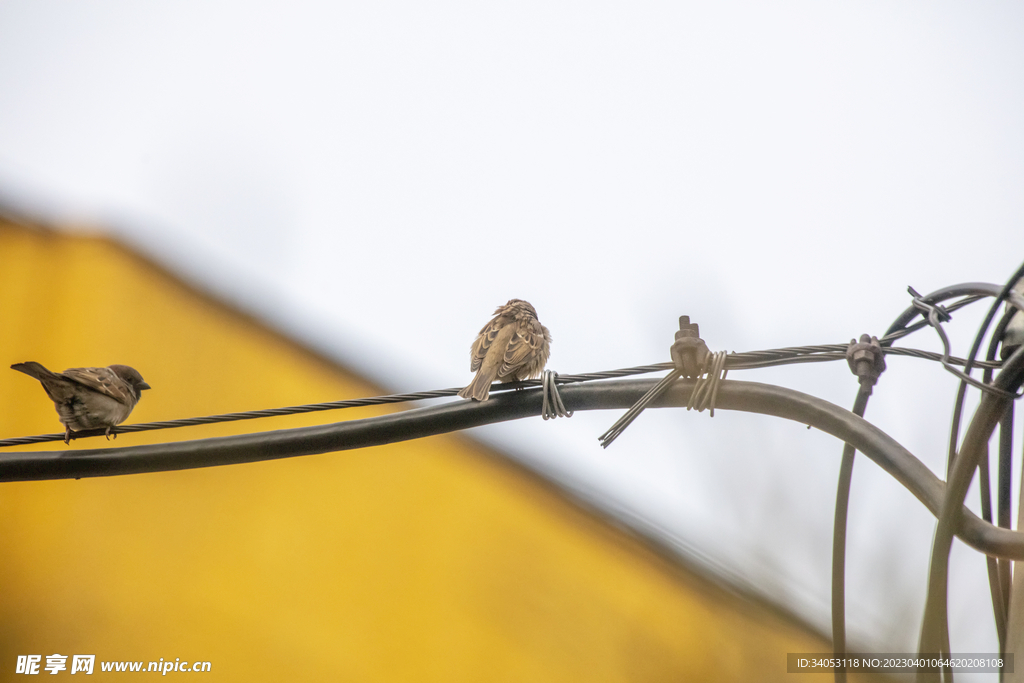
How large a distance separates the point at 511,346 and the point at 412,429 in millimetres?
1415

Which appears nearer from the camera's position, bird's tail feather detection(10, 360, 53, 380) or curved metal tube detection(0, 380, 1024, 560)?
curved metal tube detection(0, 380, 1024, 560)

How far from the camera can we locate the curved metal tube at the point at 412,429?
2.73 m

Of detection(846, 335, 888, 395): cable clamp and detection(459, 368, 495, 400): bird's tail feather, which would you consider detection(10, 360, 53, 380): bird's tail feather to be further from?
detection(846, 335, 888, 395): cable clamp

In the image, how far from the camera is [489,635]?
7.78 metres

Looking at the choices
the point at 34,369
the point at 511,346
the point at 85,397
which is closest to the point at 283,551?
the point at 85,397

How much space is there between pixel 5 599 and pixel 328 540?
3435mm

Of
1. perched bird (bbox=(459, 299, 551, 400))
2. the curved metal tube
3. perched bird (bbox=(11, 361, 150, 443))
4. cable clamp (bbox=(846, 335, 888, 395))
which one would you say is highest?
perched bird (bbox=(459, 299, 551, 400))

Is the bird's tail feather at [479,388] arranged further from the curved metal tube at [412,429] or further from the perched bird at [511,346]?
the curved metal tube at [412,429]

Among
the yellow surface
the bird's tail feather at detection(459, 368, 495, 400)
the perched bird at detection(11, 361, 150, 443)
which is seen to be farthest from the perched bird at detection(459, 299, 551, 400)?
the yellow surface

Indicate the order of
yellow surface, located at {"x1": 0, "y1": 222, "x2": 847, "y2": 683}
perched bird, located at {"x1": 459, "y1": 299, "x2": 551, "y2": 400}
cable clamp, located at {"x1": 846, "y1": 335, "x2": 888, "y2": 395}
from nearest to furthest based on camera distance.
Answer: cable clamp, located at {"x1": 846, "y1": 335, "x2": 888, "y2": 395} < perched bird, located at {"x1": 459, "y1": 299, "x2": 551, "y2": 400} < yellow surface, located at {"x1": 0, "y1": 222, "x2": 847, "y2": 683}

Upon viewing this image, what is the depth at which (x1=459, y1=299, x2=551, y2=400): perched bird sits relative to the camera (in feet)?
14.1

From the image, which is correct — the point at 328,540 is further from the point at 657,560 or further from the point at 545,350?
the point at 545,350

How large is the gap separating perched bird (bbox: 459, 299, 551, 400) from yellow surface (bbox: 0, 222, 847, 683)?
3773mm

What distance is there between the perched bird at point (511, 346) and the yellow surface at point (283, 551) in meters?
3.77
